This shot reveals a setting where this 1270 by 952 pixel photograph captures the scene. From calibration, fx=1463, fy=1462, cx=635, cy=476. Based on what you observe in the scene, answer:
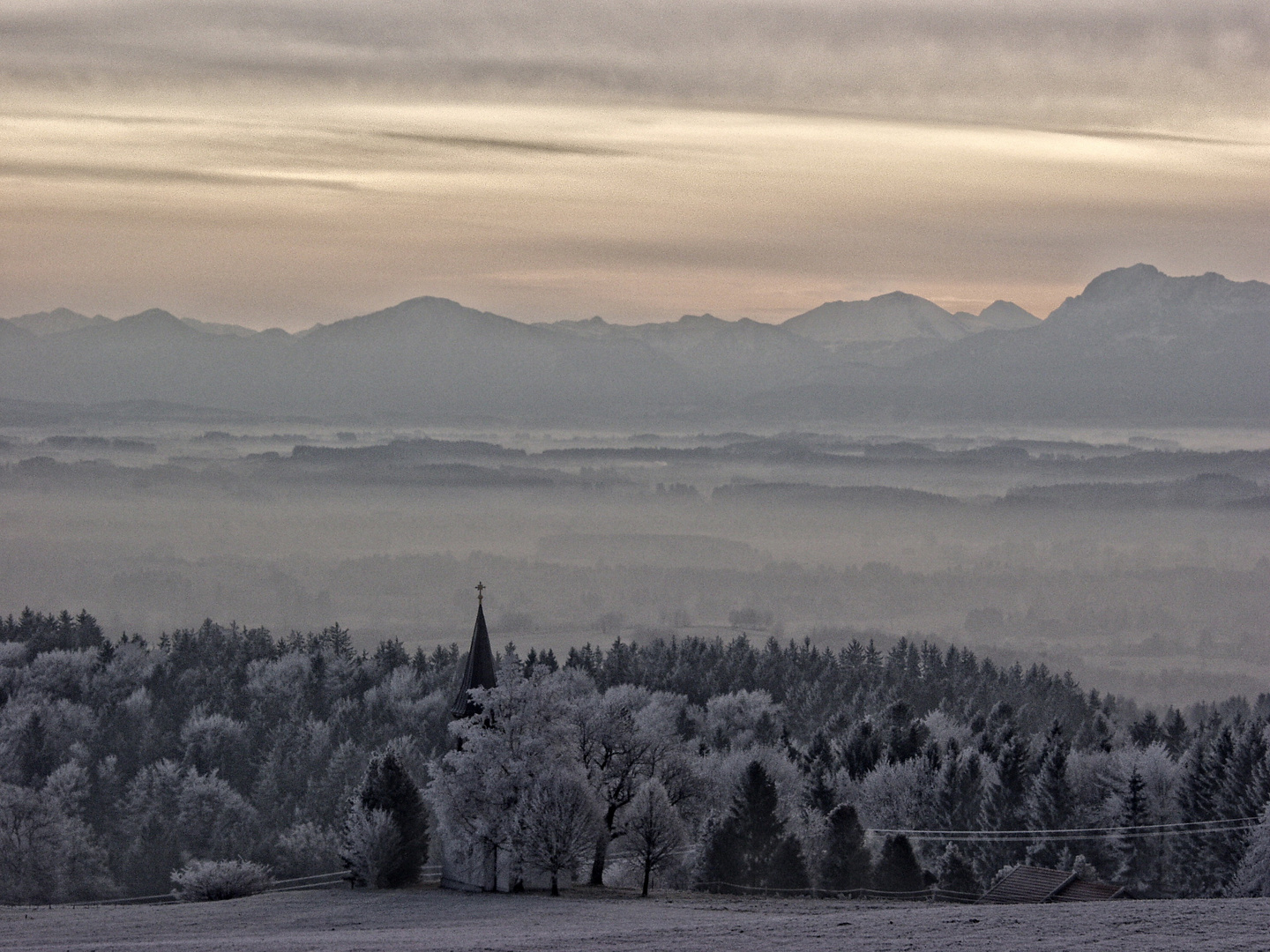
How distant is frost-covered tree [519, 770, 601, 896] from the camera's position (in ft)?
203

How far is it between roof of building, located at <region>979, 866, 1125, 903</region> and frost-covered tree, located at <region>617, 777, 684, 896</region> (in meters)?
13.5

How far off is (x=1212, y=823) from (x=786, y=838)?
2829 cm

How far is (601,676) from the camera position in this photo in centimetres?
15638

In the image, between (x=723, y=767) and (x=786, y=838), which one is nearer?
(x=786, y=838)

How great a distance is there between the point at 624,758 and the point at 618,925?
19025 mm

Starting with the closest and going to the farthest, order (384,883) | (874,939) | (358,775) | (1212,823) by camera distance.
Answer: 1. (874,939)
2. (384,883)
3. (1212,823)
4. (358,775)

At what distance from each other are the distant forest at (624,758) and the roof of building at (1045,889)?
288 inches

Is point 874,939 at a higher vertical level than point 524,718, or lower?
lower

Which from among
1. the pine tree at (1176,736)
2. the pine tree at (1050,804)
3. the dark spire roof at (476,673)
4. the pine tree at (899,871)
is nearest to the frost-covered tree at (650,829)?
the dark spire roof at (476,673)

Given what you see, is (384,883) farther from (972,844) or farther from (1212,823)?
(1212,823)

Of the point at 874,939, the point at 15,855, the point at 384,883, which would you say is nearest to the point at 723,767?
the point at 384,883

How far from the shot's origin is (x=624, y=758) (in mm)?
67062

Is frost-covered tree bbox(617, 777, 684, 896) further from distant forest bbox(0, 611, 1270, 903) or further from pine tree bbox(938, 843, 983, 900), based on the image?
pine tree bbox(938, 843, 983, 900)

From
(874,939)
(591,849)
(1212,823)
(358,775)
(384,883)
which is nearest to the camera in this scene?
(874,939)
